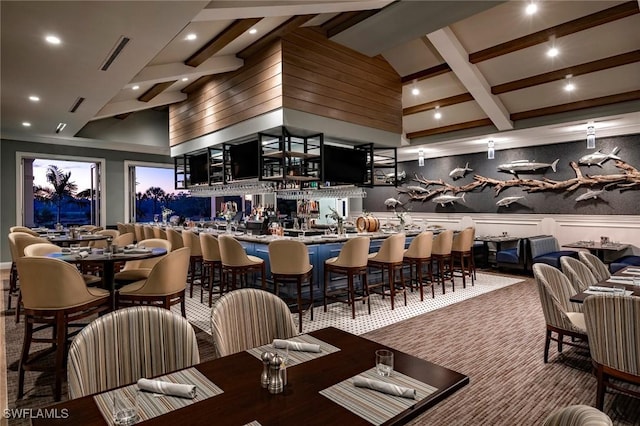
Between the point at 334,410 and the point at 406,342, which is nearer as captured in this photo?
the point at 334,410

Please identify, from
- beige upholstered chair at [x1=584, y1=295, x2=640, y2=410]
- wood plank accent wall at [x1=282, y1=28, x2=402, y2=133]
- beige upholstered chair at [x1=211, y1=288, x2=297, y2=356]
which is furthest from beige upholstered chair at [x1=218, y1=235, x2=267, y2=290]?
beige upholstered chair at [x1=584, y1=295, x2=640, y2=410]

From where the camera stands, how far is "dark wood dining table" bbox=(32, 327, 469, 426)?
3.86 feet

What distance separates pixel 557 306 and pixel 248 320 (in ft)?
8.58

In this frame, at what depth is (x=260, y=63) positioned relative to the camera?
6.00 metres

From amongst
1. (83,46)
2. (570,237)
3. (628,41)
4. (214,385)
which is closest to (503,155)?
(570,237)

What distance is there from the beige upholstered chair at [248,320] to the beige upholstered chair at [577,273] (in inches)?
123

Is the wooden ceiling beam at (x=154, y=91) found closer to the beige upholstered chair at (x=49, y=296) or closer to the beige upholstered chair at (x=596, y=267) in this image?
the beige upholstered chair at (x=49, y=296)

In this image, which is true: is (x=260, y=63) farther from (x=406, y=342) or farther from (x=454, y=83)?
(x=406, y=342)

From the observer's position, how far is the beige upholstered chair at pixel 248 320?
198 centimetres

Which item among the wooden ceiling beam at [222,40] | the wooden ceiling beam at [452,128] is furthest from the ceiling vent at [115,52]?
the wooden ceiling beam at [452,128]

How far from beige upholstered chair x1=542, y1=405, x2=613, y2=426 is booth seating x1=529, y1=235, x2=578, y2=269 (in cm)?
702

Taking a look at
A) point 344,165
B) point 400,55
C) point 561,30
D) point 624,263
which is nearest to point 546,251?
point 624,263

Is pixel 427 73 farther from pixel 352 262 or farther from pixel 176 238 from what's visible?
pixel 176 238

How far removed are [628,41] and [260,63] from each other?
557cm
